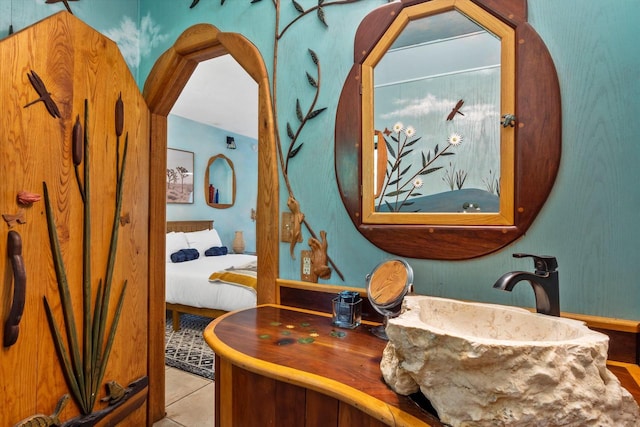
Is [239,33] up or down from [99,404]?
up

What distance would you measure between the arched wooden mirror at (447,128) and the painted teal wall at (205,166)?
3.71 m

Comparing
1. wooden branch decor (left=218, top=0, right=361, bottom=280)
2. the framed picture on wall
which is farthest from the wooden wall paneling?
the framed picture on wall

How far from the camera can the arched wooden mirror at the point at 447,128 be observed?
107 cm

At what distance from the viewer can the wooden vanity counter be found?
77cm

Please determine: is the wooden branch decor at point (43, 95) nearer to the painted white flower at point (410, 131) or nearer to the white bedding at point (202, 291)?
the painted white flower at point (410, 131)

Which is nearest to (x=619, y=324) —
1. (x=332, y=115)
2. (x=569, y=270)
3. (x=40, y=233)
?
(x=569, y=270)

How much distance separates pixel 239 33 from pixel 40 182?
108 cm

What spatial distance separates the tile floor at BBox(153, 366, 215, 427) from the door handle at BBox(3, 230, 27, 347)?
1165 mm

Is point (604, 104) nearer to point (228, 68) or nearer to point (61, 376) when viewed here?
point (61, 376)

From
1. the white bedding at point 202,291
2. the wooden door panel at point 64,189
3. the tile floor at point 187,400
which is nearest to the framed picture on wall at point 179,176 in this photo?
the white bedding at point 202,291

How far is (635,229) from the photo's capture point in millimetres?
949

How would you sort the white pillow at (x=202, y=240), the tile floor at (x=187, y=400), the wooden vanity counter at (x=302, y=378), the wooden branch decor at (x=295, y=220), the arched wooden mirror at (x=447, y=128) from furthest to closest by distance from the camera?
the white pillow at (x=202, y=240), the tile floor at (x=187, y=400), the wooden branch decor at (x=295, y=220), the arched wooden mirror at (x=447, y=128), the wooden vanity counter at (x=302, y=378)

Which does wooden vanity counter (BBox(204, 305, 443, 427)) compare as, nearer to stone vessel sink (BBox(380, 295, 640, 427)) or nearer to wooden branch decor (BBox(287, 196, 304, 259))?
stone vessel sink (BBox(380, 295, 640, 427))


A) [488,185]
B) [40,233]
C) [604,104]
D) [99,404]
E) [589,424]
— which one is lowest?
[99,404]
